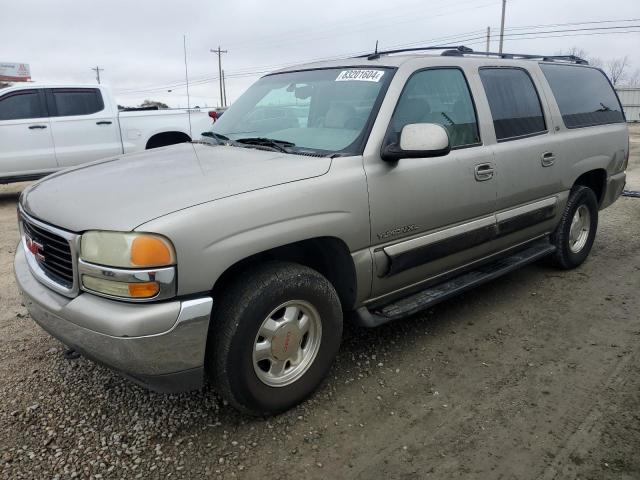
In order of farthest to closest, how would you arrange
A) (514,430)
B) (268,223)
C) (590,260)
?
1. (590,260)
2. (514,430)
3. (268,223)

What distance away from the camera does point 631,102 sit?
131 feet

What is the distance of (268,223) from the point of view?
7.97 ft

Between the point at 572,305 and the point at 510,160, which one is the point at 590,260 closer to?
the point at 572,305

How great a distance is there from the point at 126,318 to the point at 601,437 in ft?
7.52

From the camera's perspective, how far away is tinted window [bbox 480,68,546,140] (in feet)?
12.3

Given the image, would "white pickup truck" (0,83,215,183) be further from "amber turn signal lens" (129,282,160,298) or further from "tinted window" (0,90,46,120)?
"amber turn signal lens" (129,282,160,298)

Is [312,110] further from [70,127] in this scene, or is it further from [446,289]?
[70,127]

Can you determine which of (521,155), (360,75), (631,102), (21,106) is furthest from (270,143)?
(631,102)

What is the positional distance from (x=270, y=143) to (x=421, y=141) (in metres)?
0.91

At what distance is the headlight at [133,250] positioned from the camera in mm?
2125

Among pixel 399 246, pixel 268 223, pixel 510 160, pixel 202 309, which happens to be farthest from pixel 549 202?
pixel 202 309

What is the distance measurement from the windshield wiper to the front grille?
1263mm

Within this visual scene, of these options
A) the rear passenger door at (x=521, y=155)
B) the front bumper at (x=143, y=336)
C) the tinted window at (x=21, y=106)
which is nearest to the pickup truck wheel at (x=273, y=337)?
the front bumper at (x=143, y=336)

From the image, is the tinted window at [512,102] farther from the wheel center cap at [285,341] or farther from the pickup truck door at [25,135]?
the pickup truck door at [25,135]
